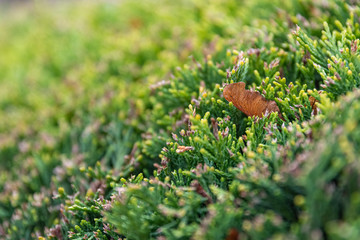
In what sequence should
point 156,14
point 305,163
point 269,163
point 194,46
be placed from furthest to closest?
point 156,14 → point 194,46 → point 269,163 → point 305,163

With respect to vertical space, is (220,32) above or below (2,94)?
above

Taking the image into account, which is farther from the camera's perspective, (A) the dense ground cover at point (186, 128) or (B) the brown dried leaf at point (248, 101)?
(B) the brown dried leaf at point (248, 101)

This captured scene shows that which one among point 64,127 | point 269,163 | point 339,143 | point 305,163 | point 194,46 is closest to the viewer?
point 339,143

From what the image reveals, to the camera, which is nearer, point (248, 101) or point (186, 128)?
point (248, 101)

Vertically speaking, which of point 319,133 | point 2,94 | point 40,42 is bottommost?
point 2,94

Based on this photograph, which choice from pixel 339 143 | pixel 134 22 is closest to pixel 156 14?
pixel 134 22

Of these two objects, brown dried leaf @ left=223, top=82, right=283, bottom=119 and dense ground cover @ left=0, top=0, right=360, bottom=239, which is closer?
dense ground cover @ left=0, top=0, right=360, bottom=239

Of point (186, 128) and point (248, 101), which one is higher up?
point (248, 101)

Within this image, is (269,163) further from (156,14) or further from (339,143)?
(156,14)
